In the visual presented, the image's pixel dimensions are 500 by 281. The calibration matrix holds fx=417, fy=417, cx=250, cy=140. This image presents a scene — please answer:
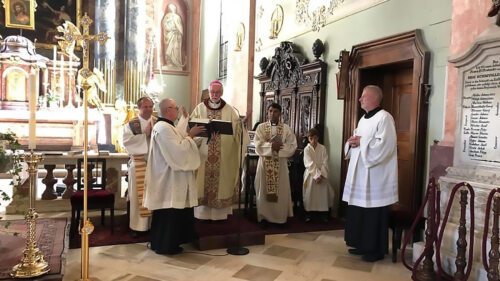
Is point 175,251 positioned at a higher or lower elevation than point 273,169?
lower

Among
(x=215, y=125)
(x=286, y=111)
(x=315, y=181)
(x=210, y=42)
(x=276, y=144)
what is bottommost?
(x=315, y=181)

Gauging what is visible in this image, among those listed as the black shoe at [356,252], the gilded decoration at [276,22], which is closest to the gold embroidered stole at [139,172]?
the black shoe at [356,252]

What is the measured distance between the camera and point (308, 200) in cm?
630

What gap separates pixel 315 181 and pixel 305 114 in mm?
1911

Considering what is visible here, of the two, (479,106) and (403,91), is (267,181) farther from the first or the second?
(479,106)

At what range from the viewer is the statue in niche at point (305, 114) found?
25.3 feet

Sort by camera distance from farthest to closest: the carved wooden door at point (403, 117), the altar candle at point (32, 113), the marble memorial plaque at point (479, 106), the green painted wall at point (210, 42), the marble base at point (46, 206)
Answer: the green painted wall at point (210, 42) → the marble base at point (46, 206) → the carved wooden door at point (403, 117) → the marble memorial plaque at point (479, 106) → the altar candle at point (32, 113)

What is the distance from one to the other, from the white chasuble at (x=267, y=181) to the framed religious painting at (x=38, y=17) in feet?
29.5

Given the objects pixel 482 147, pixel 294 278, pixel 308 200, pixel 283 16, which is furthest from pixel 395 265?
pixel 283 16

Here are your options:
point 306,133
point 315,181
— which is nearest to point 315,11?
point 306,133

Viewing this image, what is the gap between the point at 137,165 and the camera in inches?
201

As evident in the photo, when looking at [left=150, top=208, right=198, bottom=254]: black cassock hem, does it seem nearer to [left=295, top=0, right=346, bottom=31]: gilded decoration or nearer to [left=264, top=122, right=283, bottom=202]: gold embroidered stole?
[left=264, top=122, right=283, bottom=202]: gold embroidered stole

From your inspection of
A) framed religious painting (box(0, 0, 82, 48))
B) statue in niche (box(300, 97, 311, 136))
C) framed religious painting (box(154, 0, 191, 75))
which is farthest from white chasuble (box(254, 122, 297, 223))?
A: framed religious painting (box(154, 0, 191, 75))

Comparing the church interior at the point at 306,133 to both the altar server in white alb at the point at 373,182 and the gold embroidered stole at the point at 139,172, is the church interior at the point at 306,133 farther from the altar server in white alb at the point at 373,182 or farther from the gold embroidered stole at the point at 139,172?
the gold embroidered stole at the point at 139,172
